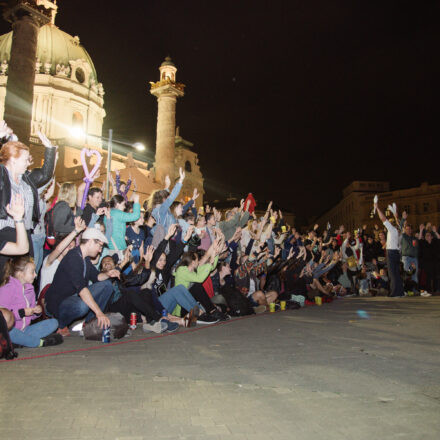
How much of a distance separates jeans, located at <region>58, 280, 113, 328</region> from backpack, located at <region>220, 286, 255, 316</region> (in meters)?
3.05

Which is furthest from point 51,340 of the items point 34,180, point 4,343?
point 34,180

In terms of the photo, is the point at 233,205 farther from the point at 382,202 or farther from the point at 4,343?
the point at 4,343

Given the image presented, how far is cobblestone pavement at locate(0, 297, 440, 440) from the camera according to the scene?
2572 millimetres

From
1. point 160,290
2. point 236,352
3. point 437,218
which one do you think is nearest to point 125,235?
point 160,290

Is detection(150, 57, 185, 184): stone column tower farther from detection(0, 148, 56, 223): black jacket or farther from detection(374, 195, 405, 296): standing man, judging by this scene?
detection(0, 148, 56, 223): black jacket

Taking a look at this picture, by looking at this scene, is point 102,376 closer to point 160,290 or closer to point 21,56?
point 160,290

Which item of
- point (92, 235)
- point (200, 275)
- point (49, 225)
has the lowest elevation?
point (200, 275)

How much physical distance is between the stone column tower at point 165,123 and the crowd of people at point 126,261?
1381 inches

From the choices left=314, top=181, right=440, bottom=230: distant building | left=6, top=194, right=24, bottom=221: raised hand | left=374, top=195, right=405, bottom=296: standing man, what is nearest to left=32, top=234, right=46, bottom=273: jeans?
left=6, top=194, right=24, bottom=221: raised hand

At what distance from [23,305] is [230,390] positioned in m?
3.07

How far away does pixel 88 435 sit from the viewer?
246 centimetres

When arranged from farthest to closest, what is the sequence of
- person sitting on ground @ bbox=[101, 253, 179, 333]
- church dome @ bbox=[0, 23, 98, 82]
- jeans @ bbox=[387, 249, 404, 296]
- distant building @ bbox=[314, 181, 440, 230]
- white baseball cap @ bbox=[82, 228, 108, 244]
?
distant building @ bbox=[314, 181, 440, 230], church dome @ bbox=[0, 23, 98, 82], jeans @ bbox=[387, 249, 404, 296], person sitting on ground @ bbox=[101, 253, 179, 333], white baseball cap @ bbox=[82, 228, 108, 244]

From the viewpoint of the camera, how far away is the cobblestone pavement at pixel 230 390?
8.44ft

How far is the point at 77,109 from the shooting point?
62688mm
